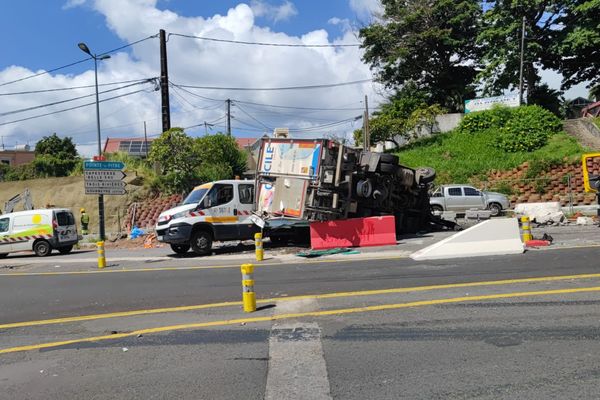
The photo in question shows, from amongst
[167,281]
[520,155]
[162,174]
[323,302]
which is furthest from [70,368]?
[520,155]

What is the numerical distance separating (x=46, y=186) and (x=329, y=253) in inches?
1020

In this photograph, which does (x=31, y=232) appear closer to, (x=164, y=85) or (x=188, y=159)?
(x=188, y=159)

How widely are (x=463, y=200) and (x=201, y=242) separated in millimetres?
14373

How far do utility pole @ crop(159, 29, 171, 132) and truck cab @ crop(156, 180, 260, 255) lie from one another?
43.2ft

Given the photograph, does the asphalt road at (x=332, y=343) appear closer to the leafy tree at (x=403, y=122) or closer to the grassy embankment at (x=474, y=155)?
the grassy embankment at (x=474, y=155)

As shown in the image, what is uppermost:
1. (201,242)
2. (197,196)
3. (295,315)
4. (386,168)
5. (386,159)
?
(386,159)

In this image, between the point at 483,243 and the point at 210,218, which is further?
the point at 210,218

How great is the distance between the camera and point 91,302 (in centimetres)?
888

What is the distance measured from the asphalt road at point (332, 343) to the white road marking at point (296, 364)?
0.06 feet

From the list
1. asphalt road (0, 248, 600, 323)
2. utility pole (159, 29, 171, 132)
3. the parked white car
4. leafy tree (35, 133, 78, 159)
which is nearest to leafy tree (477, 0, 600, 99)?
the parked white car

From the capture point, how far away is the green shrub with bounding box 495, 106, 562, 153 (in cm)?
3184

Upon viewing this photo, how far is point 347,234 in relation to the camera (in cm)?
1486

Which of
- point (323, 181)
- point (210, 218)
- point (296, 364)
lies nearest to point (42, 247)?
point (210, 218)

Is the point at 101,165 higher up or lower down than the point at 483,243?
higher up
